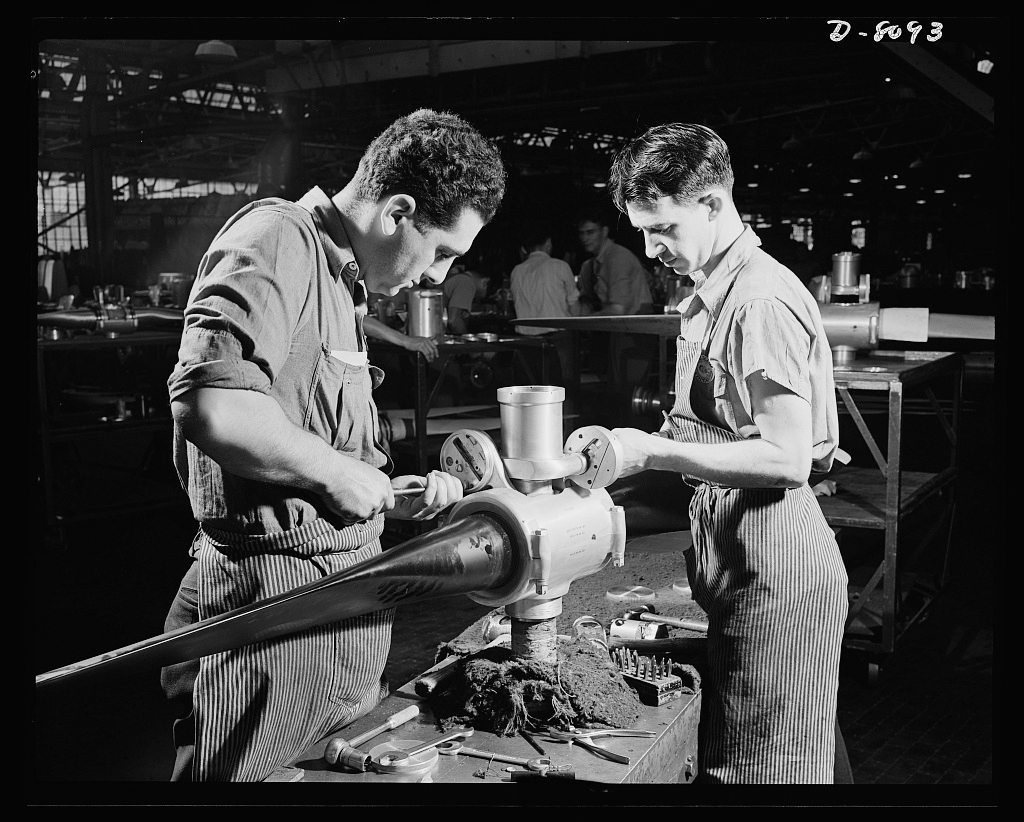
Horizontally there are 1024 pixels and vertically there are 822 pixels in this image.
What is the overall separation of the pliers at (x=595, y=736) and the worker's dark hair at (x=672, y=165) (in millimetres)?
843

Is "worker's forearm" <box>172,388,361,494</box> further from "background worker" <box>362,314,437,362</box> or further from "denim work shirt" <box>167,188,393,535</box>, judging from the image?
"background worker" <box>362,314,437,362</box>

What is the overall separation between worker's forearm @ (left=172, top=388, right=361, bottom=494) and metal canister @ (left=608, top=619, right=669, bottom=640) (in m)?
0.77

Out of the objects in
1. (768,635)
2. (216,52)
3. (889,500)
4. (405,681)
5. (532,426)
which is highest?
(216,52)

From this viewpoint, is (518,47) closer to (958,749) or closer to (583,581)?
(583,581)

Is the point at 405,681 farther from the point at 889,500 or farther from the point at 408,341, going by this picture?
the point at 408,341

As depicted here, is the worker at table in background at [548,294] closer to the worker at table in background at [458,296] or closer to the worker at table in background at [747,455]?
the worker at table in background at [458,296]

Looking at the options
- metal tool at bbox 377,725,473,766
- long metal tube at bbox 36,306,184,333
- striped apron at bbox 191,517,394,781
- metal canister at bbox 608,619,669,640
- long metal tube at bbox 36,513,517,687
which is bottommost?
metal tool at bbox 377,725,473,766

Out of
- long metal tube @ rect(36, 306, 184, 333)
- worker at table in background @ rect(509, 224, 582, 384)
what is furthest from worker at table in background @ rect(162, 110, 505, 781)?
worker at table in background @ rect(509, 224, 582, 384)

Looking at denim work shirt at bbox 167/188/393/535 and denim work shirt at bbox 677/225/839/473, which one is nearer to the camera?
denim work shirt at bbox 167/188/393/535

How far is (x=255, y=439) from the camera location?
1188mm

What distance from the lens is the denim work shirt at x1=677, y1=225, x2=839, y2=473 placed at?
4.88ft

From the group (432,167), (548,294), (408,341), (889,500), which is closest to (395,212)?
(432,167)

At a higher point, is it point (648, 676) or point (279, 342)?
point (279, 342)

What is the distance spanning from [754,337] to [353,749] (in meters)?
0.88
